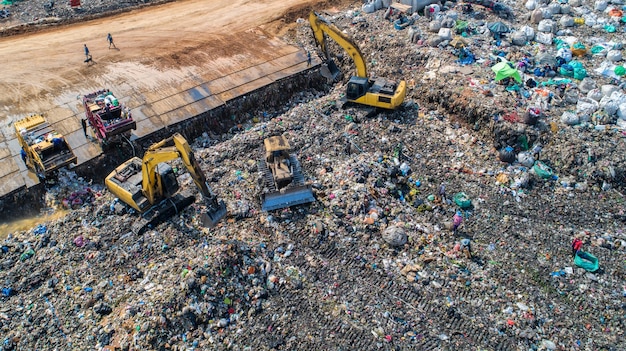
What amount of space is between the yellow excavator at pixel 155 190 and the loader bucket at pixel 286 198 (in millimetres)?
1188

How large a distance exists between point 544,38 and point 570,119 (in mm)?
5445

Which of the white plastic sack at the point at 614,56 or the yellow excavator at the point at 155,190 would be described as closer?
the yellow excavator at the point at 155,190

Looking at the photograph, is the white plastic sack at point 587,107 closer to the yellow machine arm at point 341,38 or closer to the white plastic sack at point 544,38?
the white plastic sack at point 544,38

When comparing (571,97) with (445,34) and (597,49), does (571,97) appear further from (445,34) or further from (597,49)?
(445,34)

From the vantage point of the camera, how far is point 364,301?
10523mm

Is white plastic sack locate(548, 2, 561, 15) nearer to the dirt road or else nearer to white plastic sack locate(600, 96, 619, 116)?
white plastic sack locate(600, 96, 619, 116)

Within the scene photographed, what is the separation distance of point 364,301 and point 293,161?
4.89 meters

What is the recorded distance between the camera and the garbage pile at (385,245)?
33.0ft

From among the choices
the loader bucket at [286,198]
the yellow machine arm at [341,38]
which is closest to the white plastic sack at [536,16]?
the yellow machine arm at [341,38]

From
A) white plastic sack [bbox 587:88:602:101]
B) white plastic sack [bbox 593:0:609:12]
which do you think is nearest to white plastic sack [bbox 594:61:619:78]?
white plastic sack [bbox 587:88:602:101]

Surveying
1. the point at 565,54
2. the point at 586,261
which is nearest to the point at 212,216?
the point at 586,261

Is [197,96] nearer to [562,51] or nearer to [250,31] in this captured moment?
[250,31]

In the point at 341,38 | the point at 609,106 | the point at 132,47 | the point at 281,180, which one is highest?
the point at 132,47

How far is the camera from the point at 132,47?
19703 mm
